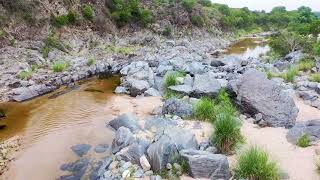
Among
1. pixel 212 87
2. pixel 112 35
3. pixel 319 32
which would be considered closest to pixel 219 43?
pixel 319 32

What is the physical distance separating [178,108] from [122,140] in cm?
371

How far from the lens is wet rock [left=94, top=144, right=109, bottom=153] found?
39.4 ft

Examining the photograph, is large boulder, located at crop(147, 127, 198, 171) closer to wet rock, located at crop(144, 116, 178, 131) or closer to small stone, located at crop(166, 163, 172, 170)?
small stone, located at crop(166, 163, 172, 170)

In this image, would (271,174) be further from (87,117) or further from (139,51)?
(139,51)

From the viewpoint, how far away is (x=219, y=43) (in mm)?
53125

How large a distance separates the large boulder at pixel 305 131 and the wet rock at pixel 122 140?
4839 millimetres

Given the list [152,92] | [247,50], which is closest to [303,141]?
[152,92]

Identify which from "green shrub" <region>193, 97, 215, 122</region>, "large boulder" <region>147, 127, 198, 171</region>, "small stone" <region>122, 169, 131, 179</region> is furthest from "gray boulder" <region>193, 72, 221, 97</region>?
"small stone" <region>122, 169, 131, 179</region>

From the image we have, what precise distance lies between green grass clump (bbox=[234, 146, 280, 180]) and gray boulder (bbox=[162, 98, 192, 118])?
5547 millimetres

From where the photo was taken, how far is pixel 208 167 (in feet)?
29.8

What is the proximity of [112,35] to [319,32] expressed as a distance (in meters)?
22.5

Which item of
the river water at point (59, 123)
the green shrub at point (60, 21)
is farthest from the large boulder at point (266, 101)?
the green shrub at point (60, 21)

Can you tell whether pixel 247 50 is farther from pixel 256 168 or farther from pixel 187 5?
pixel 256 168

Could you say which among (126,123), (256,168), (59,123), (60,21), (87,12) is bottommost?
(59,123)
